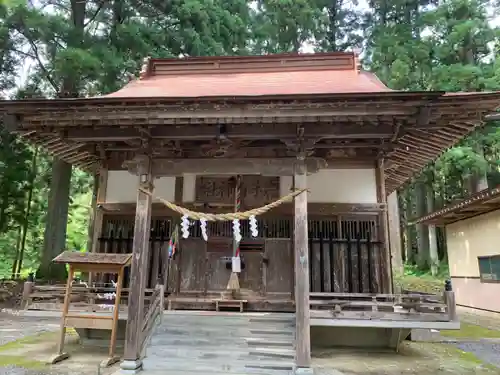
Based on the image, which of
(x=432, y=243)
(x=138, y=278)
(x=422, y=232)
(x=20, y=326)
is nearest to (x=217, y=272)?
(x=138, y=278)

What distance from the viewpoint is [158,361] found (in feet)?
21.6

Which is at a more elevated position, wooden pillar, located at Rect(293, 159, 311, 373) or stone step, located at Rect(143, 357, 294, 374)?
wooden pillar, located at Rect(293, 159, 311, 373)

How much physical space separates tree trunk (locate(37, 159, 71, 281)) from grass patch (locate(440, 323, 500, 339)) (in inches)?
541

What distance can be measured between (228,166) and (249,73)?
4739mm

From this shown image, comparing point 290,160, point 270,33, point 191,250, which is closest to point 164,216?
point 191,250

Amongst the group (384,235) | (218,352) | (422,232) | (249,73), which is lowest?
(218,352)

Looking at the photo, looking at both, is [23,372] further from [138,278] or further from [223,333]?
[223,333]

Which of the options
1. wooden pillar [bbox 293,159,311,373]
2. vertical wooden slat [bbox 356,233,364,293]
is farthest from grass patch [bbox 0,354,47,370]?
vertical wooden slat [bbox 356,233,364,293]

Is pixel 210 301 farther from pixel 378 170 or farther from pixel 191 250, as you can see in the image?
pixel 378 170

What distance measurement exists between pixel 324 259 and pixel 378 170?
241 cm

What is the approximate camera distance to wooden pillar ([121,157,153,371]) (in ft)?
21.0

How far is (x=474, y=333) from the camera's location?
36.0ft

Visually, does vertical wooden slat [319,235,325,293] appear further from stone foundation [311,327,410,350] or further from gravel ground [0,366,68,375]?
gravel ground [0,366,68,375]

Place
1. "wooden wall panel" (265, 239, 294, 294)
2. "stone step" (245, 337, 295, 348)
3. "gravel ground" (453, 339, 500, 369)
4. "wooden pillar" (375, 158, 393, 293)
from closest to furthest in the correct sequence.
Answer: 1. "stone step" (245, 337, 295, 348)
2. "gravel ground" (453, 339, 500, 369)
3. "wooden pillar" (375, 158, 393, 293)
4. "wooden wall panel" (265, 239, 294, 294)
